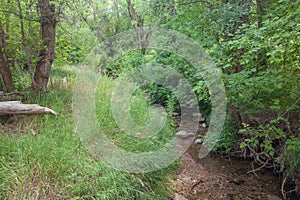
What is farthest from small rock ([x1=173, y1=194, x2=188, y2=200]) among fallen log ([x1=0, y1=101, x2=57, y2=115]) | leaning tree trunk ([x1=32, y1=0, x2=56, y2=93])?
leaning tree trunk ([x1=32, y1=0, x2=56, y2=93])

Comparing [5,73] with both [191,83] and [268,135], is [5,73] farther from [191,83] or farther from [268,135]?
[268,135]

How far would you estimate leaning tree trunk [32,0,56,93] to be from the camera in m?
3.30

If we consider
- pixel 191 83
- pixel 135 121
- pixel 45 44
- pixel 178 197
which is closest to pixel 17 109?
pixel 45 44

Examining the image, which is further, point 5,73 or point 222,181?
point 5,73

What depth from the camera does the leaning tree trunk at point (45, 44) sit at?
330 cm

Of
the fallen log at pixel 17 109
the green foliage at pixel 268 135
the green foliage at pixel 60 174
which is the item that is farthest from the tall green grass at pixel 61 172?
the green foliage at pixel 268 135

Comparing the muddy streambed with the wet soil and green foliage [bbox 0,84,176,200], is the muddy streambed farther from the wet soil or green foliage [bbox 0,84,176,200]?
green foliage [bbox 0,84,176,200]

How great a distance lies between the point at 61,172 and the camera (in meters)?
1.98

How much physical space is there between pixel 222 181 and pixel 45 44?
318 centimetres

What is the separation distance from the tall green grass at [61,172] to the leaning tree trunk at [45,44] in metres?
1.10

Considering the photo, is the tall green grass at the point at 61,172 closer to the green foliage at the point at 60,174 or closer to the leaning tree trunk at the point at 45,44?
the green foliage at the point at 60,174

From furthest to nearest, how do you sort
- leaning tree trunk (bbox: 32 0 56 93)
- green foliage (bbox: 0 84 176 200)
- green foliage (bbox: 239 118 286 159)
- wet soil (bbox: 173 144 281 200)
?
leaning tree trunk (bbox: 32 0 56 93)
wet soil (bbox: 173 144 281 200)
green foliage (bbox: 239 118 286 159)
green foliage (bbox: 0 84 176 200)

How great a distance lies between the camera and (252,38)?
2160 millimetres

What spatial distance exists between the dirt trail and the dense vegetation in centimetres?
14
